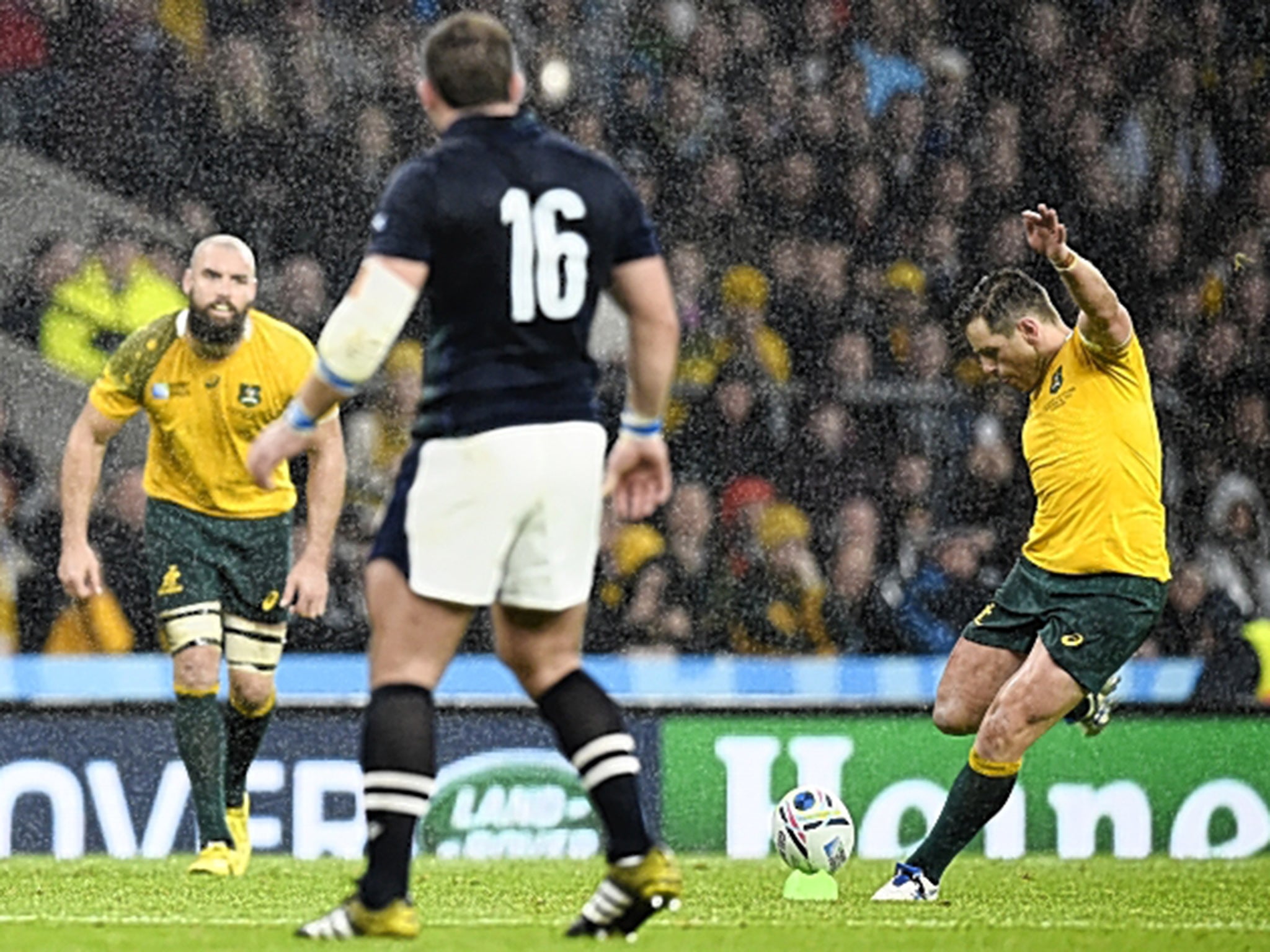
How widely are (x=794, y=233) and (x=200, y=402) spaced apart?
4.16 m

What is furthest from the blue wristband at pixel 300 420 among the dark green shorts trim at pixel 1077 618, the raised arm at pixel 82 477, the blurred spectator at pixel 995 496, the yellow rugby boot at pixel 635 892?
the blurred spectator at pixel 995 496

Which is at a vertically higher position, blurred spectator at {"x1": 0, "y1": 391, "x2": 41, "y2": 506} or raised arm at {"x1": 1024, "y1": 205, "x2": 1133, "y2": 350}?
raised arm at {"x1": 1024, "y1": 205, "x2": 1133, "y2": 350}

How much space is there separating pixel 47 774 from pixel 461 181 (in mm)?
5206

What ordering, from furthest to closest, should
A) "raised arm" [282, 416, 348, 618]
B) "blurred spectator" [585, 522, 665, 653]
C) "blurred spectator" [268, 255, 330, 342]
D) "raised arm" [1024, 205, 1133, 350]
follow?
"blurred spectator" [268, 255, 330, 342] < "blurred spectator" [585, 522, 665, 653] < "raised arm" [282, 416, 348, 618] < "raised arm" [1024, 205, 1133, 350]

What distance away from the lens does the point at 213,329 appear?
7945mm

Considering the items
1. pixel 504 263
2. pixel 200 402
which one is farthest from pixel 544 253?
pixel 200 402

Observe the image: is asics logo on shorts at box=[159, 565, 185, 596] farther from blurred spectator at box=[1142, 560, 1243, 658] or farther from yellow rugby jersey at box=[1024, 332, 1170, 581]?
blurred spectator at box=[1142, 560, 1243, 658]

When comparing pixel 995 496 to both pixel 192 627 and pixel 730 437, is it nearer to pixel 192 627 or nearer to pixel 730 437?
pixel 730 437

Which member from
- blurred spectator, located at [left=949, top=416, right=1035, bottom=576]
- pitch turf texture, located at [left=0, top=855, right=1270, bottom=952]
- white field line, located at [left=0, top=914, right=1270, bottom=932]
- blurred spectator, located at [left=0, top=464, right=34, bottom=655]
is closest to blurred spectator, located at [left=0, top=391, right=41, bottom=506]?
blurred spectator, located at [left=0, top=464, right=34, bottom=655]

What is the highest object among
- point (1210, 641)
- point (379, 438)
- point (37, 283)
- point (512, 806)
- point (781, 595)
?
point (37, 283)

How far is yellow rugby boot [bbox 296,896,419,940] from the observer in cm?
495

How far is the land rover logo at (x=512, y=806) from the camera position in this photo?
9.75 metres

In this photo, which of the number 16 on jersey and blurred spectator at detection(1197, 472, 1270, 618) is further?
blurred spectator at detection(1197, 472, 1270, 618)

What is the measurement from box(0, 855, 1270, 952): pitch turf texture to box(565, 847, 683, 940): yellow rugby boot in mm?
70
